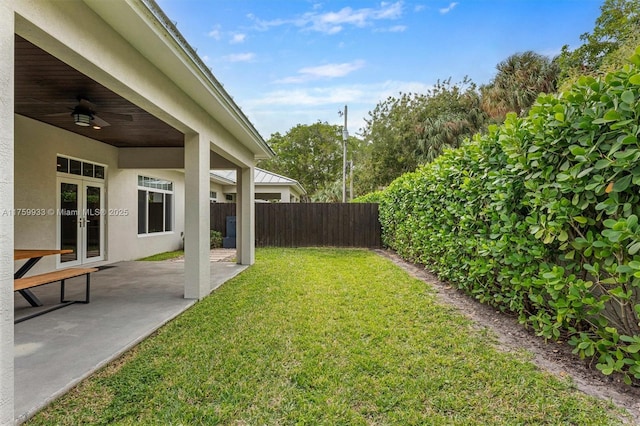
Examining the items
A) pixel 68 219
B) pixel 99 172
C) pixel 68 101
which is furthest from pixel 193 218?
pixel 99 172

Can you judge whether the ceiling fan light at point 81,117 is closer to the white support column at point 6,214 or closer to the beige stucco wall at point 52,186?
the beige stucco wall at point 52,186

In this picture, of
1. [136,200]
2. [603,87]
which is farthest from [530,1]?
[136,200]

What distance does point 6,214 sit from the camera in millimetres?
1847

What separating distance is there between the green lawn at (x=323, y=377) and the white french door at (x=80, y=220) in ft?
15.1

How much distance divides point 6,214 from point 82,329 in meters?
2.39

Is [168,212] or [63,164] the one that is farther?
[168,212]

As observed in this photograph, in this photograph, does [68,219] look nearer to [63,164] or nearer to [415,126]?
[63,164]

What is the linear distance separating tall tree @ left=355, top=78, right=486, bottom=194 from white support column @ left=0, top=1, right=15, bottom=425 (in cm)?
1891

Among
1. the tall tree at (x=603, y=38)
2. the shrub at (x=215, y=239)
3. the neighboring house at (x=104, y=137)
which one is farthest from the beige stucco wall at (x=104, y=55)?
the tall tree at (x=603, y=38)

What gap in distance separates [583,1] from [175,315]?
19469 millimetres

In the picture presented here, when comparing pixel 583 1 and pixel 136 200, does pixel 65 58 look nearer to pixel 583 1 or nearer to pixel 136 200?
pixel 136 200

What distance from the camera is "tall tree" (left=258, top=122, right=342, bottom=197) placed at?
3256 cm

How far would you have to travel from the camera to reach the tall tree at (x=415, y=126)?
19078 millimetres

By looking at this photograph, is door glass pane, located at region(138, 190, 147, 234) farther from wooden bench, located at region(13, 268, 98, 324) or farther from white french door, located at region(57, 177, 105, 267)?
wooden bench, located at region(13, 268, 98, 324)
